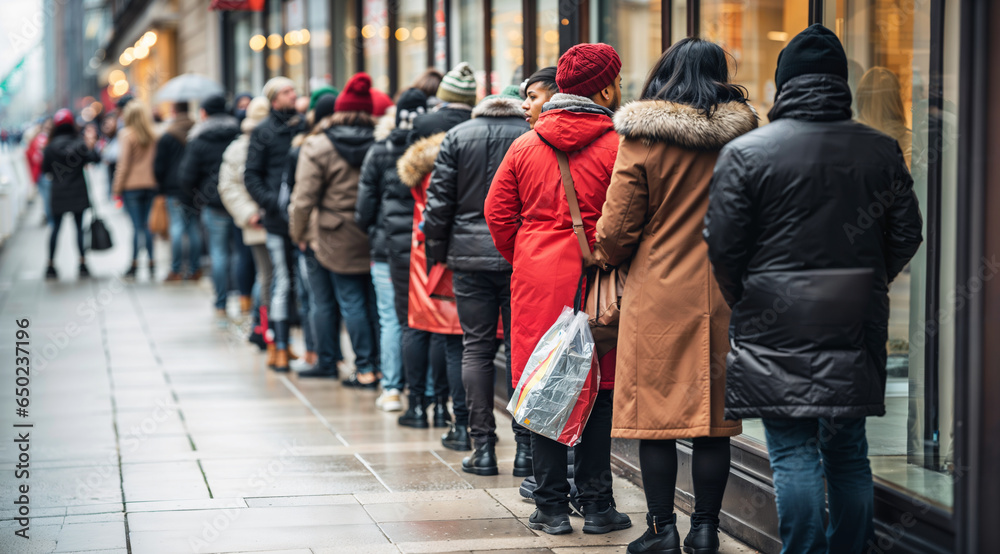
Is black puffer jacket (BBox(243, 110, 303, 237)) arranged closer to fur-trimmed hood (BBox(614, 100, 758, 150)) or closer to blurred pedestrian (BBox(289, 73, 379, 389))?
blurred pedestrian (BBox(289, 73, 379, 389))

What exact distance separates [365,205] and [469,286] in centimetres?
171

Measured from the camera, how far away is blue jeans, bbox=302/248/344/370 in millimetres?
8102

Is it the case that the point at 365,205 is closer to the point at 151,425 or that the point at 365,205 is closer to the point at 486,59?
the point at 151,425

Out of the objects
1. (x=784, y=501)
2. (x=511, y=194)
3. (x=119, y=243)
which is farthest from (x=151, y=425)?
(x=119, y=243)

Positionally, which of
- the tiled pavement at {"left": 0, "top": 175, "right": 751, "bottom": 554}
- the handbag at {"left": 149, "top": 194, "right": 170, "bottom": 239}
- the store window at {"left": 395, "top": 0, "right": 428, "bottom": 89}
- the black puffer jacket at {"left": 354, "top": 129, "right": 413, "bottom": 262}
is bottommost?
the tiled pavement at {"left": 0, "top": 175, "right": 751, "bottom": 554}

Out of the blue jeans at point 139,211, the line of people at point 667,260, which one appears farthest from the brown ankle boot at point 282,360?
the blue jeans at point 139,211

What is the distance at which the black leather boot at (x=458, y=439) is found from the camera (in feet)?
20.3

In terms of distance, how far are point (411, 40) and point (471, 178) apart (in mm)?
5704

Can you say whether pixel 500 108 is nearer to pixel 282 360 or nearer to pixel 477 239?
pixel 477 239

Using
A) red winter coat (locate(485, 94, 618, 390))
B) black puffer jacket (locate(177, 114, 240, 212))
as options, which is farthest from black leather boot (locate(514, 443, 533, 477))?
black puffer jacket (locate(177, 114, 240, 212))

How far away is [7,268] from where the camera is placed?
1559 cm

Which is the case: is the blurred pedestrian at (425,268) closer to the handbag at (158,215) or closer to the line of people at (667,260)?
the line of people at (667,260)

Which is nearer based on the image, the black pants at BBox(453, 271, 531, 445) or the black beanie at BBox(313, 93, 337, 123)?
the black pants at BBox(453, 271, 531, 445)

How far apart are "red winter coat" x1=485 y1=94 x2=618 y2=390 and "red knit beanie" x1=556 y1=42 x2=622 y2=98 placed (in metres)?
0.05
